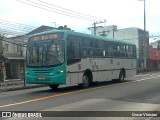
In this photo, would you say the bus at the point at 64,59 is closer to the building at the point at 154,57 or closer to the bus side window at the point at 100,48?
the bus side window at the point at 100,48

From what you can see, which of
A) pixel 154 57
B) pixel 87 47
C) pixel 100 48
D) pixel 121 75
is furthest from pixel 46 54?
pixel 154 57

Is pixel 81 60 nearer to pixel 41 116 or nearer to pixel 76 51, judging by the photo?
pixel 76 51

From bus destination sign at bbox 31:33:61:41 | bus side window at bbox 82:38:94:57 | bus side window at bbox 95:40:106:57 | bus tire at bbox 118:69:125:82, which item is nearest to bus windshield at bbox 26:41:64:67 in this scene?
bus destination sign at bbox 31:33:61:41

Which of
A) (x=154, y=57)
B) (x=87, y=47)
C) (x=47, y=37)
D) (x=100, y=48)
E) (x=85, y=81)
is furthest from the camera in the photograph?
(x=154, y=57)

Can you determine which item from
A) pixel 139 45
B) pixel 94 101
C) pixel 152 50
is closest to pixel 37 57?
pixel 94 101

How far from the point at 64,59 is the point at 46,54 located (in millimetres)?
1000

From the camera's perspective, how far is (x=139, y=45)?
76688 mm

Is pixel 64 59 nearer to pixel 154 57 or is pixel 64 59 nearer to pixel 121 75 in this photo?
pixel 121 75

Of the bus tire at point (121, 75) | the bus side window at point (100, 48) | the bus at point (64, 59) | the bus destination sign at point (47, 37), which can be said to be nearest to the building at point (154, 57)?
the bus tire at point (121, 75)

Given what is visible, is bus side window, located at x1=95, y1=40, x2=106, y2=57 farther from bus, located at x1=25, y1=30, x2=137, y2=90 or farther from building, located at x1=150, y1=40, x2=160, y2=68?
building, located at x1=150, y1=40, x2=160, y2=68

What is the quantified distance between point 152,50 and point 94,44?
213ft

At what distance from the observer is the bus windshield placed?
57.4ft

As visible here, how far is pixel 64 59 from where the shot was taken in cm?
1748

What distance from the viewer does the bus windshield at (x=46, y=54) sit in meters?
17.5
